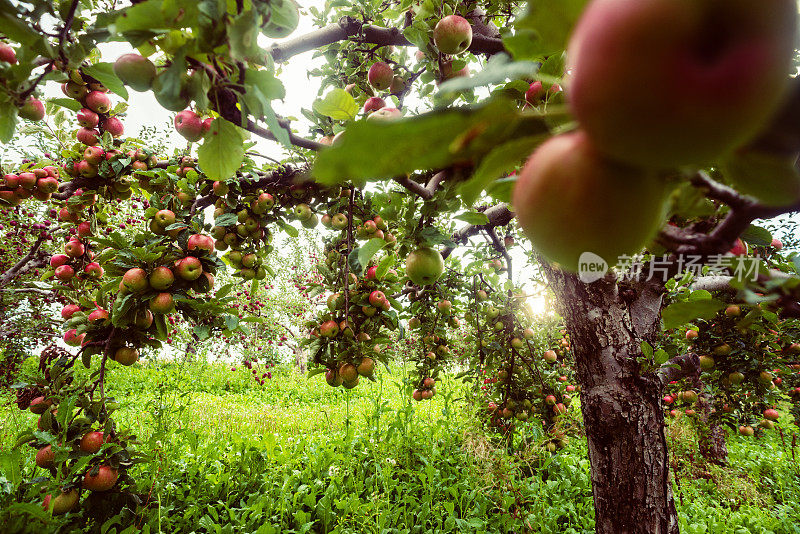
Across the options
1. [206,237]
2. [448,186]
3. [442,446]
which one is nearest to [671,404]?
[442,446]

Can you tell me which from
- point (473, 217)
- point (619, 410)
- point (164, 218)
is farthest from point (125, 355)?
point (619, 410)

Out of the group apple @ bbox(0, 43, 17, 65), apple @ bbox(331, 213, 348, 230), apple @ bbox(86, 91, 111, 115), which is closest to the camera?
apple @ bbox(0, 43, 17, 65)

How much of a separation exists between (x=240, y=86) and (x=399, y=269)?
2.20m

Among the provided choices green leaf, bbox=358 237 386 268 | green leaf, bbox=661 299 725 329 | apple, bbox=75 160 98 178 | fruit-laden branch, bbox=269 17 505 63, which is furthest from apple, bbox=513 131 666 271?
apple, bbox=75 160 98 178

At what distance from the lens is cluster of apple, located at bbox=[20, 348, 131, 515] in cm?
159

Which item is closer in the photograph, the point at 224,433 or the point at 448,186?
the point at 448,186

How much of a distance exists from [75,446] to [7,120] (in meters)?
1.57

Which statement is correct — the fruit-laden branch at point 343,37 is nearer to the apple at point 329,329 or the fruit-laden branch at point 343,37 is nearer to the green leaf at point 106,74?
the green leaf at point 106,74

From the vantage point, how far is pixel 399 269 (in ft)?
9.07

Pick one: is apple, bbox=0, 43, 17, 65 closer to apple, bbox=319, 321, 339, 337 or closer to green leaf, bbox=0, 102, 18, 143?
green leaf, bbox=0, 102, 18, 143

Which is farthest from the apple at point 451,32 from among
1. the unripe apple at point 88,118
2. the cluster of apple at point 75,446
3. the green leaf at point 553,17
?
the cluster of apple at point 75,446

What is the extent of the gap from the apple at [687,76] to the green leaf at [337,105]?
62 centimetres

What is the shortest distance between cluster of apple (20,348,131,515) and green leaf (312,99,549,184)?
204cm

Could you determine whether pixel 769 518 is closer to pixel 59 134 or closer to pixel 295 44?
pixel 295 44
